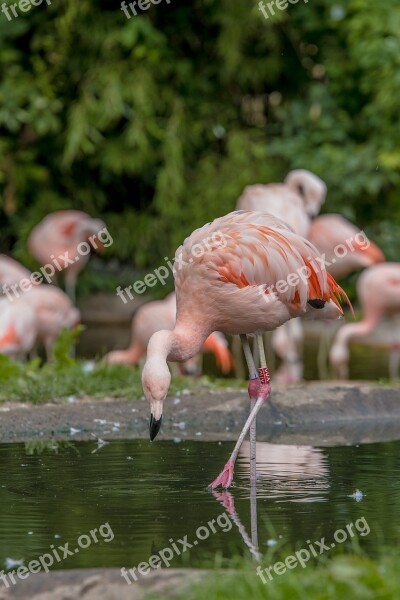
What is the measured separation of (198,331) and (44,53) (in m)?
10.5

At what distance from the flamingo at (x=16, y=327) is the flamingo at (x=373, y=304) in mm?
2801

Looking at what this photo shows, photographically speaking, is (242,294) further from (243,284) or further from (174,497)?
(174,497)

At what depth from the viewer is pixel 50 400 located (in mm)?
6469

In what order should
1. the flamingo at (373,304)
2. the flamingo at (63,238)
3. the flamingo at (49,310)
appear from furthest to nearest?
the flamingo at (63,238) < the flamingo at (373,304) < the flamingo at (49,310)

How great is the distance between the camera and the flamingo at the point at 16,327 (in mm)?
8297

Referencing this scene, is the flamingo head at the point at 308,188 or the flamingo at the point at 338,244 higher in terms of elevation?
the flamingo head at the point at 308,188

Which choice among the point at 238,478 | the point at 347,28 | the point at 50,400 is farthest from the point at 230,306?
the point at 347,28

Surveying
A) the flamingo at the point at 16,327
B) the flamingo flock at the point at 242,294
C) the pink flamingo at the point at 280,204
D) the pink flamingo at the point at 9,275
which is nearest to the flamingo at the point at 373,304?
the pink flamingo at the point at 280,204

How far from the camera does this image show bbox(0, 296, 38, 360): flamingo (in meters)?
8.30

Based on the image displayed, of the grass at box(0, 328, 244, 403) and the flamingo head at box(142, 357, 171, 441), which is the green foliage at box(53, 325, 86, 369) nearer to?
the grass at box(0, 328, 244, 403)

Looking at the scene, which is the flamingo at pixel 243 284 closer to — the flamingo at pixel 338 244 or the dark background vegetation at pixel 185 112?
the flamingo at pixel 338 244

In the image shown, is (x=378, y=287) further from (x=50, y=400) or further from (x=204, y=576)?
(x=204, y=576)

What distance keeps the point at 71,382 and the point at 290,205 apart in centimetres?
253

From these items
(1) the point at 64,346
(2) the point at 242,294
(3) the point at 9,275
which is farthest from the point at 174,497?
(3) the point at 9,275
